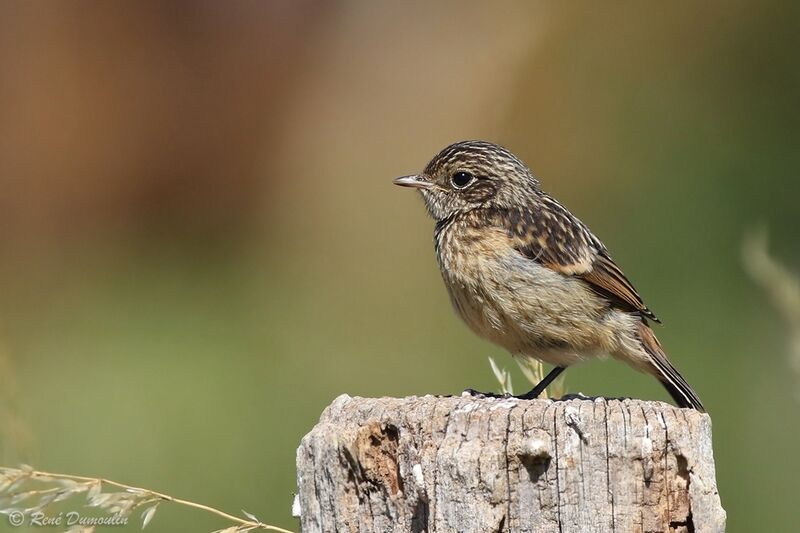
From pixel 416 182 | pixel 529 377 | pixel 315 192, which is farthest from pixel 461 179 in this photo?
pixel 315 192

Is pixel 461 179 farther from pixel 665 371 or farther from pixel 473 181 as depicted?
pixel 665 371

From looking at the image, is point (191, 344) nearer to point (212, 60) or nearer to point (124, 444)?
point (124, 444)

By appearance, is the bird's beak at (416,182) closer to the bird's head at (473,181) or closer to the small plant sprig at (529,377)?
the bird's head at (473,181)

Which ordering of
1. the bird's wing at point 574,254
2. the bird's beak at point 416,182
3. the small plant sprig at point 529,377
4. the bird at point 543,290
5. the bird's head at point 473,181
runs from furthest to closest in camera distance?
the bird's beak at point 416,182 < the bird's head at point 473,181 < the bird's wing at point 574,254 < the bird at point 543,290 < the small plant sprig at point 529,377

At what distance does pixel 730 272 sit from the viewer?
38.4 ft

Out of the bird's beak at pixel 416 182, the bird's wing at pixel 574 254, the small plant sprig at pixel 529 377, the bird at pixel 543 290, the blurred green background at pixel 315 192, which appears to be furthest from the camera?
the blurred green background at pixel 315 192

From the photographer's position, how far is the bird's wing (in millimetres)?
5871

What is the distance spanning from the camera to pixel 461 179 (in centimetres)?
649

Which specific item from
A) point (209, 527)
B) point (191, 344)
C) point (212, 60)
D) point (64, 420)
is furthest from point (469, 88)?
point (209, 527)

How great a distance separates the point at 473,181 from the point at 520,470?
298 cm

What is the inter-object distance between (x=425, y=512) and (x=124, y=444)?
670 cm

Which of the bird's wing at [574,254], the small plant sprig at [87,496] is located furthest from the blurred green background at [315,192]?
the small plant sprig at [87,496]

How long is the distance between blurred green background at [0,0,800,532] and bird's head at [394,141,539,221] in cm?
304

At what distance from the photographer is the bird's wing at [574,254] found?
19.3 feet
